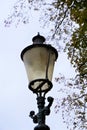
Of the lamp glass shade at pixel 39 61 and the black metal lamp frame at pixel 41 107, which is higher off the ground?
the lamp glass shade at pixel 39 61

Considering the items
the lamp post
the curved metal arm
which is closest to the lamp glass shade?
the lamp post

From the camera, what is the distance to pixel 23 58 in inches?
249

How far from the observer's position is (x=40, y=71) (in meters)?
6.10

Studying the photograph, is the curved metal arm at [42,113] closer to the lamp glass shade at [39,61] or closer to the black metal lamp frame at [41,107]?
the black metal lamp frame at [41,107]

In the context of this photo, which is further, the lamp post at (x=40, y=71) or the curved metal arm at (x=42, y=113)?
the lamp post at (x=40, y=71)

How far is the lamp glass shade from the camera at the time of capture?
20.0 ft

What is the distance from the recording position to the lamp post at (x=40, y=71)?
603cm

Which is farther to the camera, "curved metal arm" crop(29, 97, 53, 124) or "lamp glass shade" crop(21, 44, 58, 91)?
"lamp glass shade" crop(21, 44, 58, 91)

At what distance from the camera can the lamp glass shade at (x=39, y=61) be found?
610 cm

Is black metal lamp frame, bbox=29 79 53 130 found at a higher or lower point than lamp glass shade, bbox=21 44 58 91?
lower

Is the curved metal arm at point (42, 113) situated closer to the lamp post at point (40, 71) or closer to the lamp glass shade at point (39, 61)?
the lamp post at point (40, 71)

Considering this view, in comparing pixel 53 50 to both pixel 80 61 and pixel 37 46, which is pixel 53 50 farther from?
pixel 80 61

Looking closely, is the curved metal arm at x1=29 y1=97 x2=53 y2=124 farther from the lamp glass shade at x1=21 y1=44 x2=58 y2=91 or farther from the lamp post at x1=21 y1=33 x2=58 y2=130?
the lamp glass shade at x1=21 y1=44 x2=58 y2=91

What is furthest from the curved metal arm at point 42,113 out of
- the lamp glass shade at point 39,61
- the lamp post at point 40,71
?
the lamp glass shade at point 39,61
